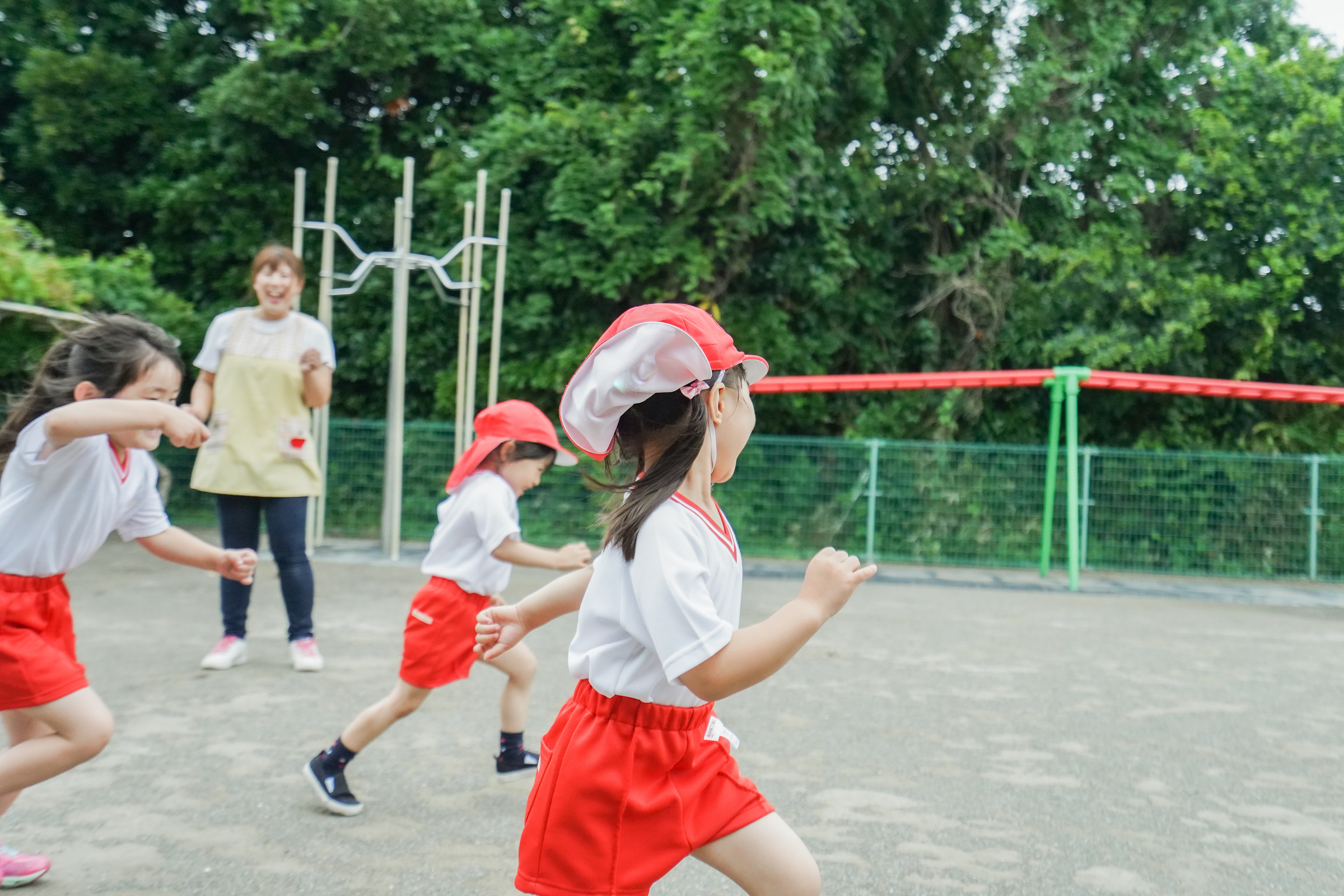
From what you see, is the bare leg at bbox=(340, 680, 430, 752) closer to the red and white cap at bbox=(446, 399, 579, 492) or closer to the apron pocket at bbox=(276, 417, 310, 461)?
the red and white cap at bbox=(446, 399, 579, 492)

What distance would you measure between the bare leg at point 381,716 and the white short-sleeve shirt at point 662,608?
160cm

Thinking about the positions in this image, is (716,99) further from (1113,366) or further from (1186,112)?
(1186,112)

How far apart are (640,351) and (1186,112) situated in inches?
519

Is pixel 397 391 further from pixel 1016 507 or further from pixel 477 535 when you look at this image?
pixel 477 535

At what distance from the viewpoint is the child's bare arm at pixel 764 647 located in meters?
1.69

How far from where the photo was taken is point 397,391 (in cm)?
984

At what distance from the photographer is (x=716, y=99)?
442 inches

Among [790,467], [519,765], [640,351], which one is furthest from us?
[790,467]

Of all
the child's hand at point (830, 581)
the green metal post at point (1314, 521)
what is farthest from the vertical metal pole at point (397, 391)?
the green metal post at point (1314, 521)

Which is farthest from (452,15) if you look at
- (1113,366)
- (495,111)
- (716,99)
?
(1113,366)

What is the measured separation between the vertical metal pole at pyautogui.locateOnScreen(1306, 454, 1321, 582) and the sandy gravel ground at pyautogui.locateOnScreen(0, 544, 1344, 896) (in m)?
4.41

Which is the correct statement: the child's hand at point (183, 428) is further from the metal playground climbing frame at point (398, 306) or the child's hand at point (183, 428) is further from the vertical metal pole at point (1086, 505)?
the vertical metal pole at point (1086, 505)

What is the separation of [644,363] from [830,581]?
440mm

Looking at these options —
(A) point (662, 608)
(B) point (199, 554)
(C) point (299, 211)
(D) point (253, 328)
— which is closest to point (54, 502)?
(B) point (199, 554)
